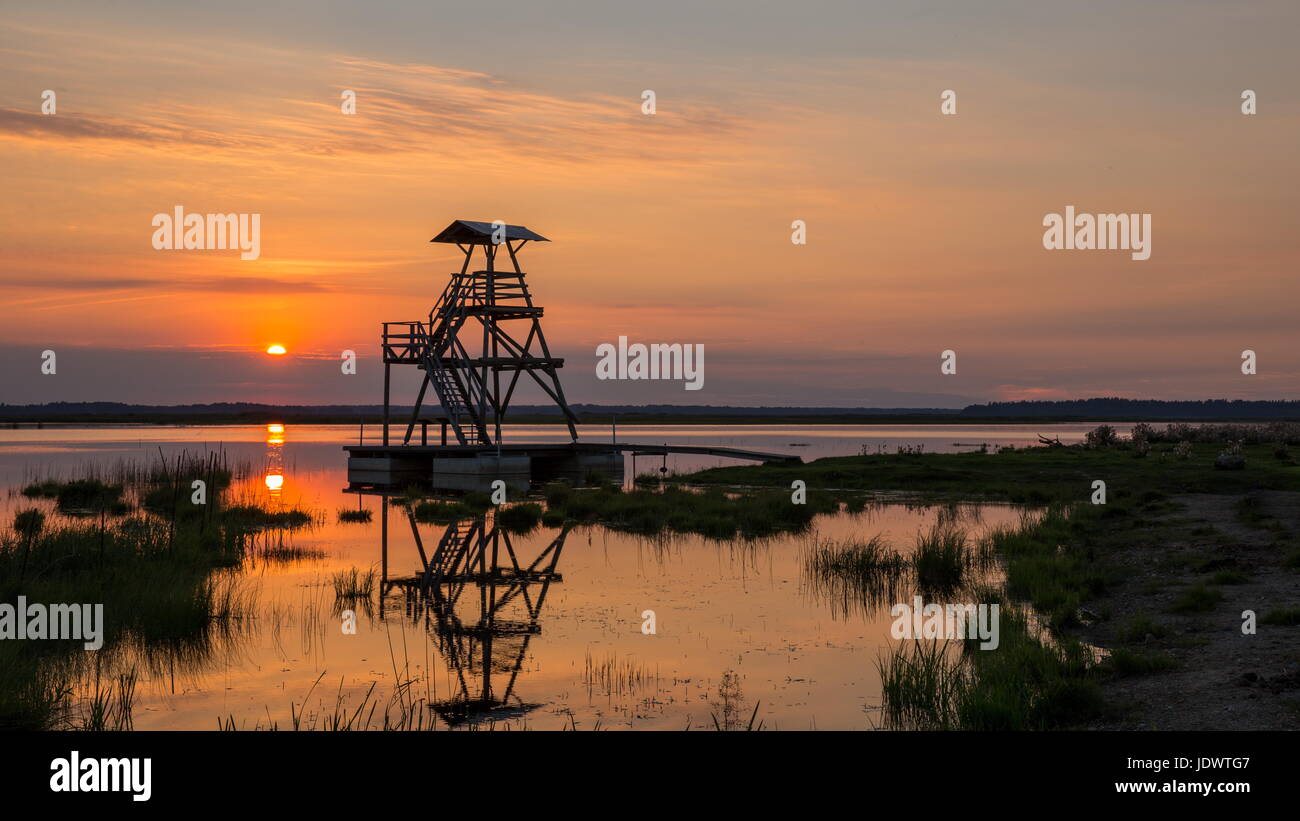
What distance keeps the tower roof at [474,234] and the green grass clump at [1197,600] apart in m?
34.8

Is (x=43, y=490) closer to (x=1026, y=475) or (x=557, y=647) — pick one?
(x=557, y=647)

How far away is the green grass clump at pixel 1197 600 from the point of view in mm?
14766

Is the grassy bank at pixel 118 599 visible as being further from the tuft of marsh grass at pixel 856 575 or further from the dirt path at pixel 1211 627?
the dirt path at pixel 1211 627

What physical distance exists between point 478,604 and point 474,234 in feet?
99.8

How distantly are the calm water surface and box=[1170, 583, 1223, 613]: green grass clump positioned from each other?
167 inches

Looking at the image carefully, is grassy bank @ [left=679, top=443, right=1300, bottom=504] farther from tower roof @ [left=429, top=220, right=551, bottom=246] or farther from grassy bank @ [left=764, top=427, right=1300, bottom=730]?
tower roof @ [left=429, top=220, right=551, bottom=246]

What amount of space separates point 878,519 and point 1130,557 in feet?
35.2

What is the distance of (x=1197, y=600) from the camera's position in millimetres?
14984

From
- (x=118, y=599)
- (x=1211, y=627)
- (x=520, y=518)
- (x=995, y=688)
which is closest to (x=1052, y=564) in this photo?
(x=1211, y=627)
